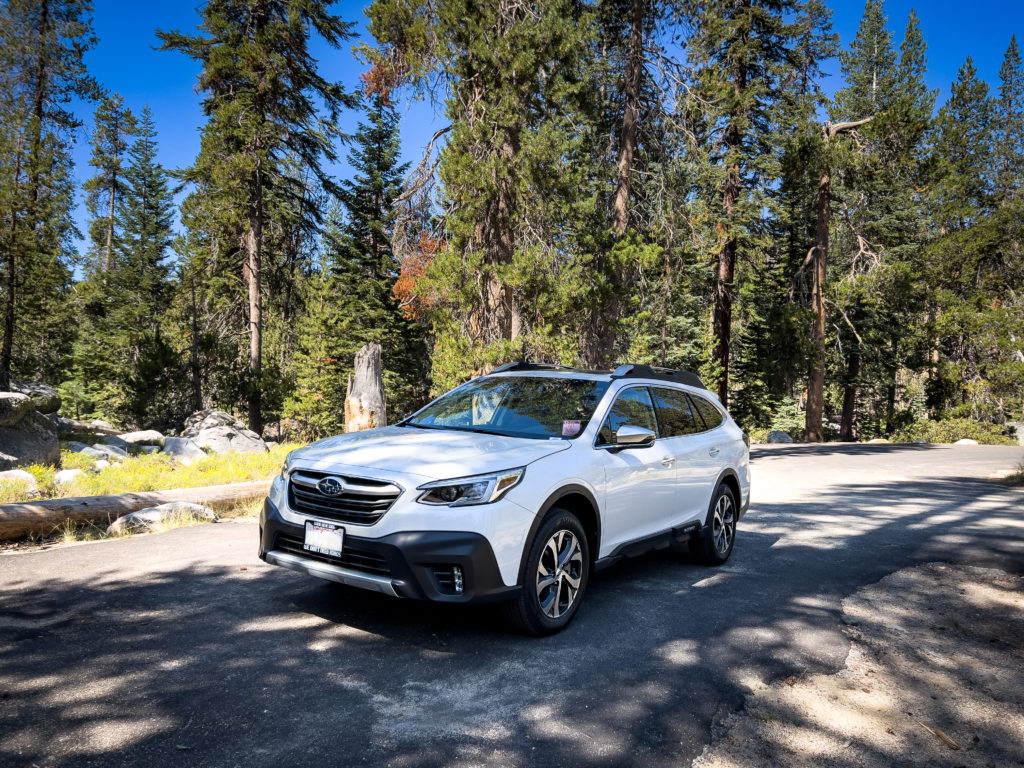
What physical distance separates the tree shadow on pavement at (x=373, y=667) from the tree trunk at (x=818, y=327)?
71.5ft

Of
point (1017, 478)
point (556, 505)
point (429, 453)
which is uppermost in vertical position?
point (429, 453)

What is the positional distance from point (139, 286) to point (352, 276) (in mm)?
12935

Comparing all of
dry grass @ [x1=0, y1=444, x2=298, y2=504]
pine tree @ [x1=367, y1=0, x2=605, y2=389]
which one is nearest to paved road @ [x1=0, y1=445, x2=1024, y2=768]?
dry grass @ [x1=0, y1=444, x2=298, y2=504]

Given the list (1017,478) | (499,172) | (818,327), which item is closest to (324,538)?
(499,172)

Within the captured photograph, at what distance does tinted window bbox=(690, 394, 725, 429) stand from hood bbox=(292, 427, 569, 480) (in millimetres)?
2558

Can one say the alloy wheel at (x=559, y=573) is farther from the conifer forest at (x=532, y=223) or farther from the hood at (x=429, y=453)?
the conifer forest at (x=532, y=223)

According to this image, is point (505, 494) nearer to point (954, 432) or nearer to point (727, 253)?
point (727, 253)

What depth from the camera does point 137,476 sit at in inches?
416

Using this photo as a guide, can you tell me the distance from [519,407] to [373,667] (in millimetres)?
2346

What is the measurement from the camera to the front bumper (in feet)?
11.9

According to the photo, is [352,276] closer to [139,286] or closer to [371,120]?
[371,120]

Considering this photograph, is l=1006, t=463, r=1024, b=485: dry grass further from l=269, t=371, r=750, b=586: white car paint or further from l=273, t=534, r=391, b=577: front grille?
l=273, t=534, r=391, b=577: front grille

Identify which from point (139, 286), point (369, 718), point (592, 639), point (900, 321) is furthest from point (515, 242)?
point (139, 286)

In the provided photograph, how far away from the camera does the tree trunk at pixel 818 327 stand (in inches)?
1005
